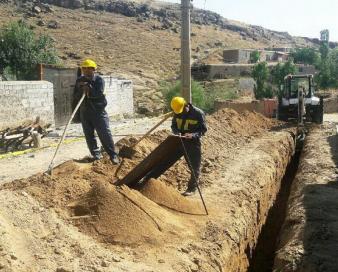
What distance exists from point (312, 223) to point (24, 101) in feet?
35.9

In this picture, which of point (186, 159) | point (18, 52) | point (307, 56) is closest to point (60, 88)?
point (186, 159)

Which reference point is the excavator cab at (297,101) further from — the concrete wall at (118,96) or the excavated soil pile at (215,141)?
the concrete wall at (118,96)

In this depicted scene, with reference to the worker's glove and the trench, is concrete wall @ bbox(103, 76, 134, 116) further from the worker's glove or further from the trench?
the worker's glove

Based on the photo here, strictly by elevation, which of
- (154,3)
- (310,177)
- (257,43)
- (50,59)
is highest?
(154,3)

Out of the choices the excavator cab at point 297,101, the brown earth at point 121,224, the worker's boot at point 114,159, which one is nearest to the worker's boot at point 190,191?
the brown earth at point 121,224

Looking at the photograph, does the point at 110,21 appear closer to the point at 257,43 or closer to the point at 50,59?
the point at 257,43

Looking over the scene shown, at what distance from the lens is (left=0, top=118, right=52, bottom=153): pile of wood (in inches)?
443

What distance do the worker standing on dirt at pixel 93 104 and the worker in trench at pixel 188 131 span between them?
1.18 metres

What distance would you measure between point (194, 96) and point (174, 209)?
2277 centimetres

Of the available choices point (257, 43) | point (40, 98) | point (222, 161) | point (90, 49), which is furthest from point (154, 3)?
point (222, 161)

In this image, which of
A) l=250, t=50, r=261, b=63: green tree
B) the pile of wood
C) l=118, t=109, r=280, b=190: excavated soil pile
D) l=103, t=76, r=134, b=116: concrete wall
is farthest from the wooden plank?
l=250, t=50, r=261, b=63: green tree

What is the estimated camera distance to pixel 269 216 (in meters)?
8.59

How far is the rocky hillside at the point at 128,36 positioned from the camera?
46.6 meters

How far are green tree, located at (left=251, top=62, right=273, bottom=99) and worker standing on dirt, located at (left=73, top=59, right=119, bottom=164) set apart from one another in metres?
30.3
